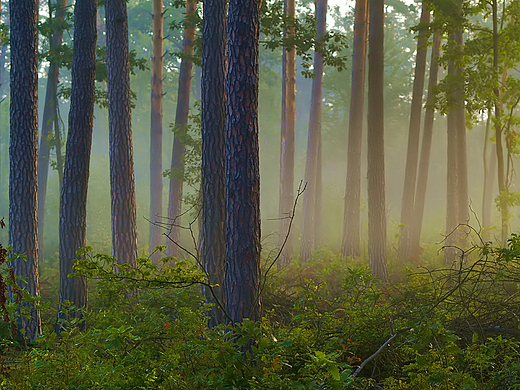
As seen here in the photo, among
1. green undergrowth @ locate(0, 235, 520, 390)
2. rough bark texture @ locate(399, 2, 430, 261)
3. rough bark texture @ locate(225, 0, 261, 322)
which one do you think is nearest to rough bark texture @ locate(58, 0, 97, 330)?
green undergrowth @ locate(0, 235, 520, 390)

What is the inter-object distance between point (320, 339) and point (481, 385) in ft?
6.03

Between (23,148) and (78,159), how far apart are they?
1010 mm

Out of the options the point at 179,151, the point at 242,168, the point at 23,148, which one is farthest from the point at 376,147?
the point at 23,148

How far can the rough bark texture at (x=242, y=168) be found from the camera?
6.16 meters

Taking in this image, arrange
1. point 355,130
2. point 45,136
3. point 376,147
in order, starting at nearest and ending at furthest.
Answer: point 376,147, point 355,130, point 45,136

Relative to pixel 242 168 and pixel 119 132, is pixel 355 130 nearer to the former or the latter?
pixel 119 132

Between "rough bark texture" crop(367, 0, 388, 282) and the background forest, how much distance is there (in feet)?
0.19

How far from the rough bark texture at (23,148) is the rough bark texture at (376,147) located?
859cm

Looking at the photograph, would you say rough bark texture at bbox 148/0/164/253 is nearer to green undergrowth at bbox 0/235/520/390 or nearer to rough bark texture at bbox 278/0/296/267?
rough bark texture at bbox 278/0/296/267

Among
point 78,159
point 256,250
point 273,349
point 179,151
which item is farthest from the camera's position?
point 179,151

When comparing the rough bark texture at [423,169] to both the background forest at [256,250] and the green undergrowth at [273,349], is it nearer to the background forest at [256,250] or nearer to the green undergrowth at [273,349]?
the background forest at [256,250]

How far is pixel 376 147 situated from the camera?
43.9 feet

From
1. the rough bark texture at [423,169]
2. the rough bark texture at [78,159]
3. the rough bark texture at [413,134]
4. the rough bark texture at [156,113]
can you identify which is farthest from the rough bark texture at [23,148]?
the rough bark texture at [423,169]

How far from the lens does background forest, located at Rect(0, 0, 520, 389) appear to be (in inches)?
186
